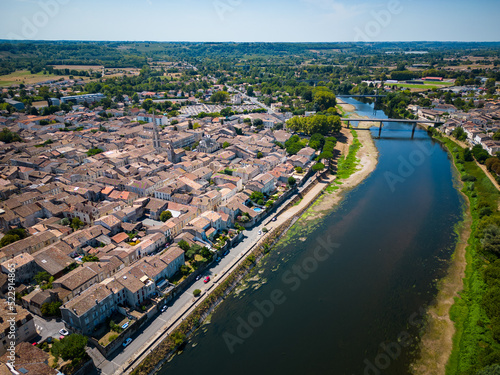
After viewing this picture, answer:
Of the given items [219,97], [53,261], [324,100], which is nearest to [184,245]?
[53,261]

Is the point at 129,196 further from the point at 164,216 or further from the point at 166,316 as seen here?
the point at 166,316

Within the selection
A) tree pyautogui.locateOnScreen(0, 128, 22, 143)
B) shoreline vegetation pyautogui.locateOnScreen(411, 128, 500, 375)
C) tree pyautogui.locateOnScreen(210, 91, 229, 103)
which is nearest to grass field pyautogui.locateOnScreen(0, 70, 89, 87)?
tree pyautogui.locateOnScreen(0, 128, 22, 143)

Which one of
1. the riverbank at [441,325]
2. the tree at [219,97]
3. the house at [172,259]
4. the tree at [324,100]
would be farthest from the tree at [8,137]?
the tree at [324,100]

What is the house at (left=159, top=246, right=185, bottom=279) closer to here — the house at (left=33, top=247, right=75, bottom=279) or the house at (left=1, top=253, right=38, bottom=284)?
the house at (left=33, top=247, right=75, bottom=279)

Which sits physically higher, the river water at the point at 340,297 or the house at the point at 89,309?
the house at the point at 89,309

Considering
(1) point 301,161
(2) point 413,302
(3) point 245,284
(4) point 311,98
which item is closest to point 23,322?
(3) point 245,284

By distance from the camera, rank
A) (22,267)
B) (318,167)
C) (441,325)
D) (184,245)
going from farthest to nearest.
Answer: (318,167)
(184,245)
(22,267)
(441,325)

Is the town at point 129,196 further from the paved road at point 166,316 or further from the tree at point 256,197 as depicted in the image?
the paved road at point 166,316
